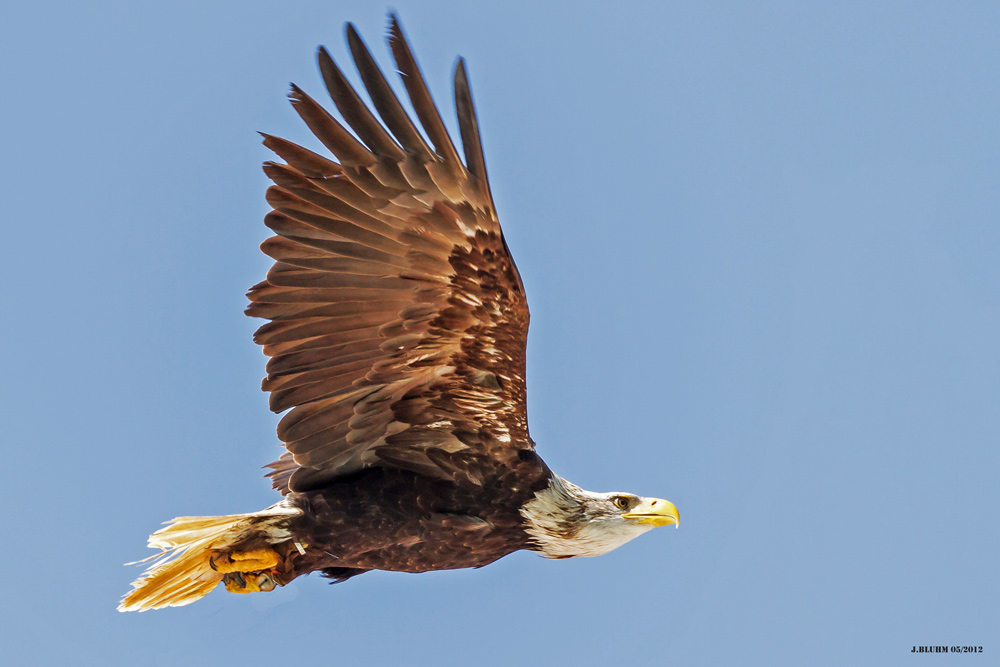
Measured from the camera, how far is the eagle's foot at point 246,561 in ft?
21.1

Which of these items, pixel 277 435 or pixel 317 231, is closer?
pixel 317 231

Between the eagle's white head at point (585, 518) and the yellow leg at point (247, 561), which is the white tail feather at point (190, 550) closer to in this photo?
the yellow leg at point (247, 561)

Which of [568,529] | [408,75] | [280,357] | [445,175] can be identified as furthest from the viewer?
[568,529]

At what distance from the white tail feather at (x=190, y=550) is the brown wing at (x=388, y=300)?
289 millimetres

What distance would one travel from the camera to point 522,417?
617cm

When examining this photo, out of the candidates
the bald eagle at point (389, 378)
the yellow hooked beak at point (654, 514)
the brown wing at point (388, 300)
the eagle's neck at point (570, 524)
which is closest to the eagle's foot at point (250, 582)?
the bald eagle at point (389, 378)

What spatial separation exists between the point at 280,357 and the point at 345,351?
1.14 feet

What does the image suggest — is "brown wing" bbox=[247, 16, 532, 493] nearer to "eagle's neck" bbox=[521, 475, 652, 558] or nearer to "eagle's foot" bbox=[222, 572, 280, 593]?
"eagle's neck" bbox=[521, 475, 652, 558]

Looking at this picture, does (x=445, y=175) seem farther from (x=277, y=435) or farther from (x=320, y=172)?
(x=277, y=435)

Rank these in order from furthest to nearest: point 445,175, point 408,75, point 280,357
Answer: point 280,357, point 445,175, point 408,75

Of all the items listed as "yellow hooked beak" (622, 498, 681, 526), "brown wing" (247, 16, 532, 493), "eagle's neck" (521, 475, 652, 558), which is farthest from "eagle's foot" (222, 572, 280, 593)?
"yellow hooked beak" (622, 498, 681, 526)

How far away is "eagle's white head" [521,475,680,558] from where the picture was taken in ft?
20.8

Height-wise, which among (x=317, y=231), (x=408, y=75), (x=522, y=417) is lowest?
(x=522, y=417)

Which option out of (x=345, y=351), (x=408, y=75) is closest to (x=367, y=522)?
(x=345, y=351)
